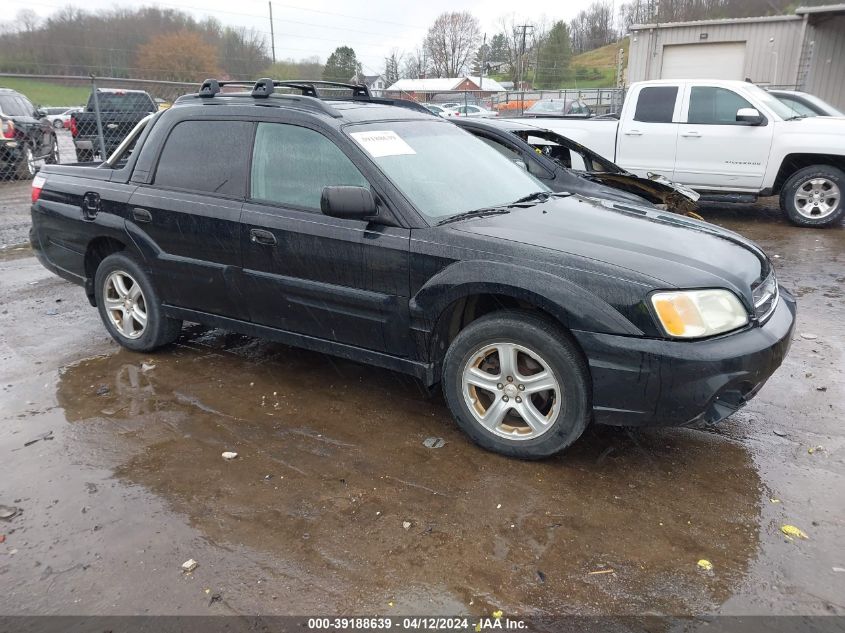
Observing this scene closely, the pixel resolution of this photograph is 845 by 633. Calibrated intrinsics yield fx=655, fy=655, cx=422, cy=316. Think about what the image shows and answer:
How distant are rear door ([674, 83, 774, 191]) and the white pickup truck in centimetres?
A: 1

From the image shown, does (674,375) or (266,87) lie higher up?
(266,87)

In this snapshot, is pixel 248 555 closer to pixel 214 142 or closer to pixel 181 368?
pixel 181 368

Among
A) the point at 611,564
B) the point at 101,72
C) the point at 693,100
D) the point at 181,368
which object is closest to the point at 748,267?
the point at 611,564

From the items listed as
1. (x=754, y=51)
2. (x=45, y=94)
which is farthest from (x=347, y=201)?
(x=45, y=94)

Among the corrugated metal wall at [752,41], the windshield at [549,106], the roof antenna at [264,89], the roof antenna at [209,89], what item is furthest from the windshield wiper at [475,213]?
the windshield at [549,106]

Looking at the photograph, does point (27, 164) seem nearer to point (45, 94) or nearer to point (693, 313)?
point (693, 313)

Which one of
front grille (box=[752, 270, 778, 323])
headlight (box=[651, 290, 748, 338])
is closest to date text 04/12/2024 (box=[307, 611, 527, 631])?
headlight (box=[651, 290, 748, 338])

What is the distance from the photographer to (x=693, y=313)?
294 centimetres

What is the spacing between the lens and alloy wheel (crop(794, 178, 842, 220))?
8852 millimetres

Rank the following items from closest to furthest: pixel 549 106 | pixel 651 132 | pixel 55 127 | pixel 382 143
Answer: pixel 382 143, pixel 651 132, pixel 55 127, pixel 549 106

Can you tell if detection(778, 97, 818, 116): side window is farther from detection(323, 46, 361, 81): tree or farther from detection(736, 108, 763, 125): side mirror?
detection(323, 46, 361, 81): tree

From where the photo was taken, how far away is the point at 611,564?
8.59 ft

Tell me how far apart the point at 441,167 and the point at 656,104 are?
6.96 m

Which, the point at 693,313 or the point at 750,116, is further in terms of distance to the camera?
the point at 750,116
